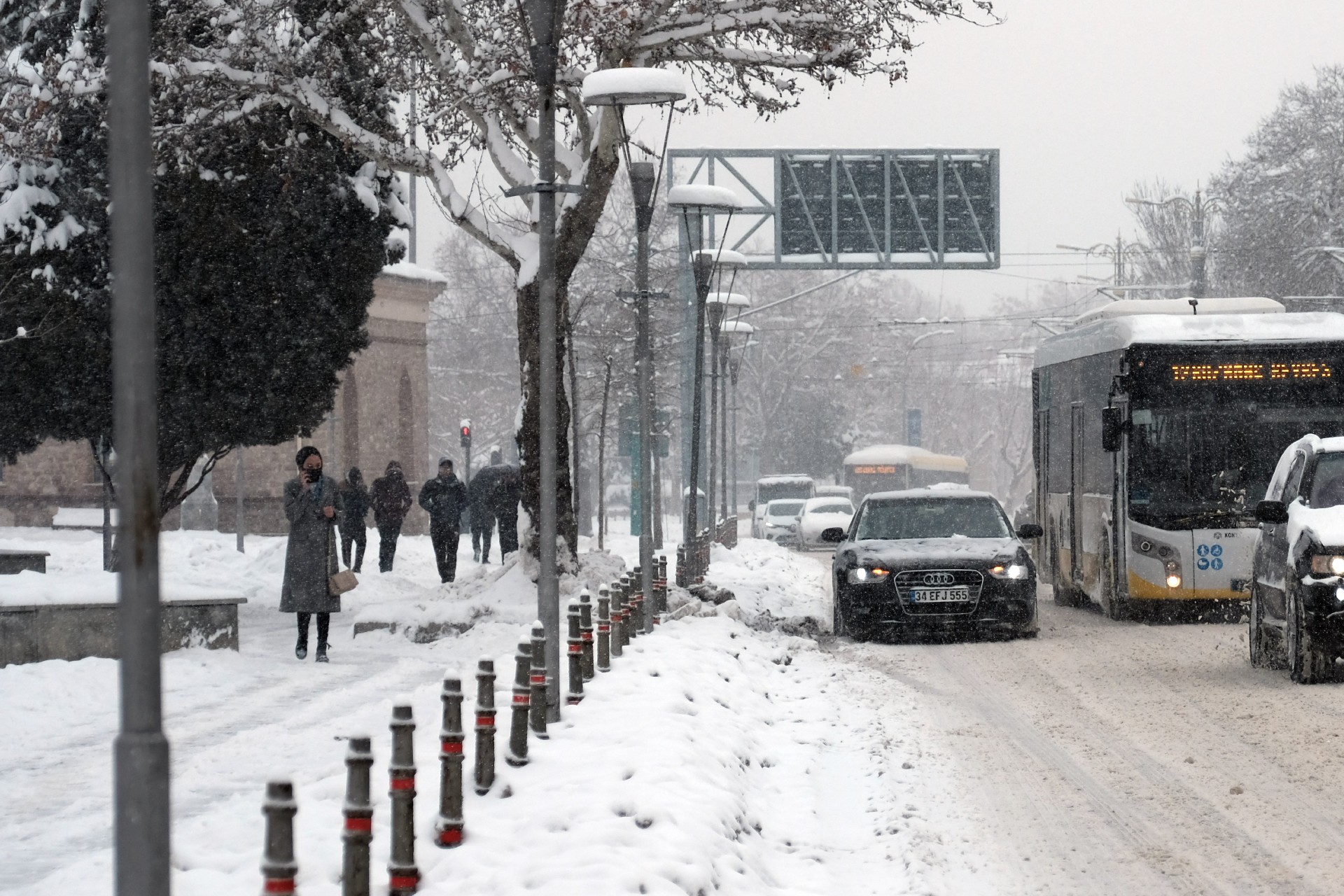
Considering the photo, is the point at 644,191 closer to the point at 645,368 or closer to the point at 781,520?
the point at 645,368

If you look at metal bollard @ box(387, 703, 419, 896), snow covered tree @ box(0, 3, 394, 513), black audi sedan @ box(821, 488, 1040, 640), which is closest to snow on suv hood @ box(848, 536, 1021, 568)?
black audi sedan @ box(821, 488, 1040, 640)

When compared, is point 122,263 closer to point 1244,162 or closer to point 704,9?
point 704,9

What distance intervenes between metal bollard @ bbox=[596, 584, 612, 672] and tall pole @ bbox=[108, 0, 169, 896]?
28.8 ft

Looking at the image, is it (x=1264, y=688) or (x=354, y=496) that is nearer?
(x=1264, y=688)

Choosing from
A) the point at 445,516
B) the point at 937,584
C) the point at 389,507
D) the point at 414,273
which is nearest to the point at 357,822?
the point at 937,584

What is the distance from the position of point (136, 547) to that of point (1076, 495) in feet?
62.5

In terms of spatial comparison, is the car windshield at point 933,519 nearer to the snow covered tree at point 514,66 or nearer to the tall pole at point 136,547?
the snow covered tree at point 514,66

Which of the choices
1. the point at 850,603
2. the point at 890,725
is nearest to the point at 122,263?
the point at 890,725

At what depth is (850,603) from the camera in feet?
62.1

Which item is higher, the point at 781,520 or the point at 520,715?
the point at 520,715

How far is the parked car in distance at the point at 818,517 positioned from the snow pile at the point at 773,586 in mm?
5673

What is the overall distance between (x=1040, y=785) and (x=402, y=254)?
16093 millimetres

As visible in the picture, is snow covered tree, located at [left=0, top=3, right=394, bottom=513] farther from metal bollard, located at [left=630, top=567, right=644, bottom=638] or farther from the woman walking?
metal bollard, located at [left=630, top=567, right=644, bottom=638]

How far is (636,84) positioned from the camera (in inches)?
550
